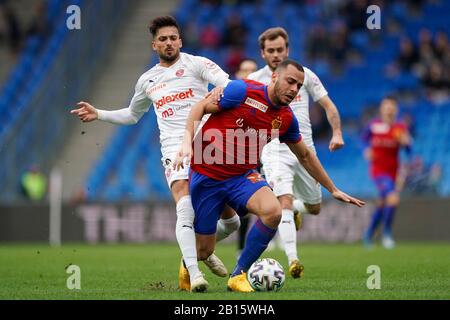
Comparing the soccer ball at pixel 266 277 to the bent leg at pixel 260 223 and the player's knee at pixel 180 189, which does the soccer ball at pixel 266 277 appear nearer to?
the bent leg at pixel 260 223

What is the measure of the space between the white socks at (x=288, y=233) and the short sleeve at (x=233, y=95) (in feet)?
8.38

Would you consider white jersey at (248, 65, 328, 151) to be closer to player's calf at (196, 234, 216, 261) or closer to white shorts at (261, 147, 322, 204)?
white shorts at (261, 147, 322, 204)

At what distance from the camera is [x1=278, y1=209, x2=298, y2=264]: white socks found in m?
10.7

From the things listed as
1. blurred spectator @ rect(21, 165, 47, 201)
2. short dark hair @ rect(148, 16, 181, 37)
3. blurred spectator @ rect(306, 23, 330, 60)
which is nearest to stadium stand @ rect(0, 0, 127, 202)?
blurred spectator @ rect(21, 165, 47, 201)

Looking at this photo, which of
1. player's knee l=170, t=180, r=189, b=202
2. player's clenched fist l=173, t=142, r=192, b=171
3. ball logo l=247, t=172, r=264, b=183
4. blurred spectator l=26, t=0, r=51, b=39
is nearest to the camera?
player's clenched fist l=173, t=142, r=192, b=171

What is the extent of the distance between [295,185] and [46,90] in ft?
41.9

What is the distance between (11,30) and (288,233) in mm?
19151

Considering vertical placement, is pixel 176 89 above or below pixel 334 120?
above

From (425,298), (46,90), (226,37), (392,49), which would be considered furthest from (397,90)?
(425,298)

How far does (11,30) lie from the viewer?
92.8 ft

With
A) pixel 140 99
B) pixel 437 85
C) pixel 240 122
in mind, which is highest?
pixel 437 85

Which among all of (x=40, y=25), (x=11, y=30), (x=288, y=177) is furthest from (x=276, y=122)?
(x=11, y=30)

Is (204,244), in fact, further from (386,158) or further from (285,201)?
(386,158)

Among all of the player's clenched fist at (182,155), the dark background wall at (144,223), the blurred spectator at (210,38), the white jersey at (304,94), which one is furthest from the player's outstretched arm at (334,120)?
the blurred spectator at (210,38)
